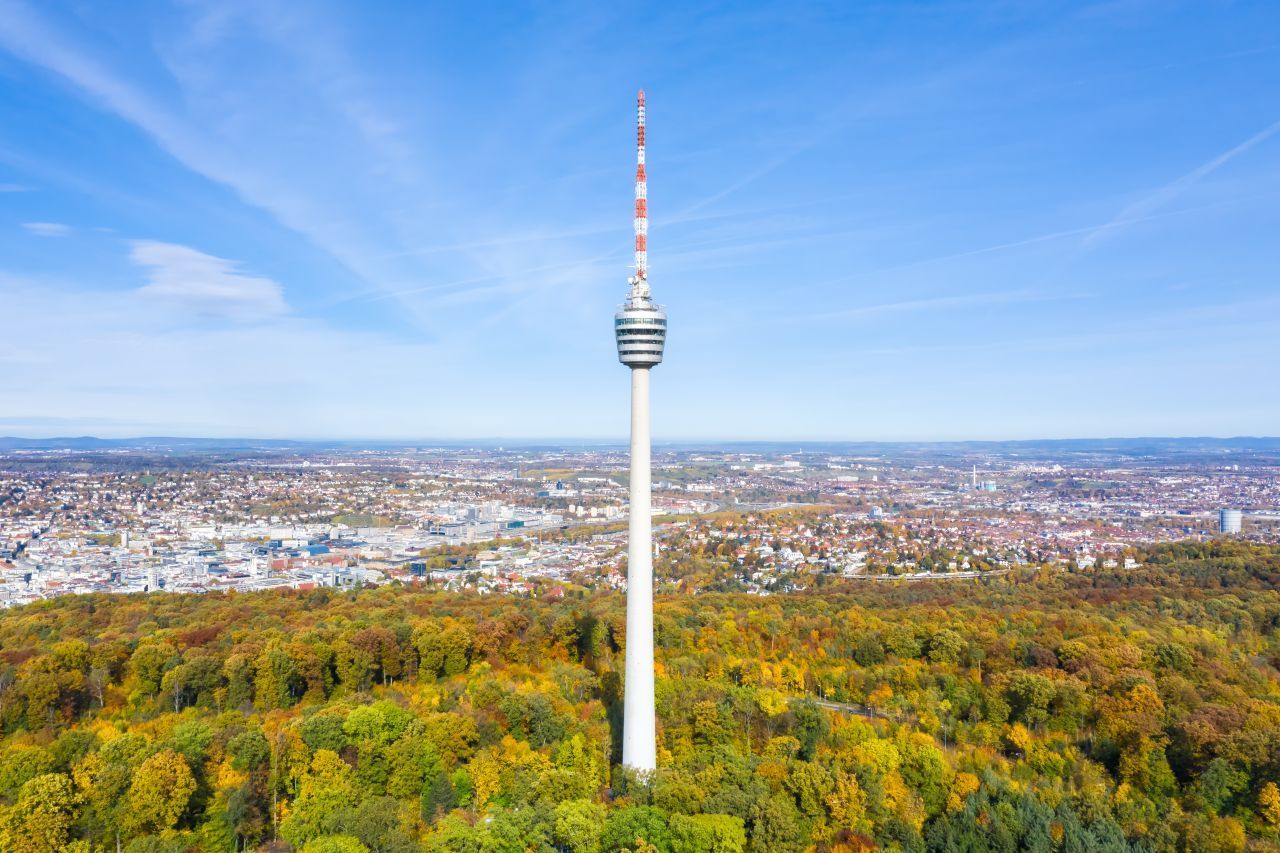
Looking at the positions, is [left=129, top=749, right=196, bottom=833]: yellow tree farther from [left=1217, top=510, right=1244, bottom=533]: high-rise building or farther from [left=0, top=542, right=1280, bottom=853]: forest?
[left=1217, top=510, right=1244, bottom=533]: high-rise building

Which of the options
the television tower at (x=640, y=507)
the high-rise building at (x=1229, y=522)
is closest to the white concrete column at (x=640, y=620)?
the television tower at (x=640, y=507)

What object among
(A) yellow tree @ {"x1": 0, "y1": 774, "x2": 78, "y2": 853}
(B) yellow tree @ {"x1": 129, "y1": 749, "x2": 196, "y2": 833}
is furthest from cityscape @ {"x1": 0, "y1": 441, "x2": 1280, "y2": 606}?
(A) yellow tree @ {"x1": 0, "y1": 774, "x2": 78, "y2": 853}

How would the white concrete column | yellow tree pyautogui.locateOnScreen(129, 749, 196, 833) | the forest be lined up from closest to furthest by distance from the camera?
the forest, yellow tree pyautogui.locateOnScreen(129, 749, 196, 833), the white concrete column

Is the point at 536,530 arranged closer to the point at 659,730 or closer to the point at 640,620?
the point at 659,730

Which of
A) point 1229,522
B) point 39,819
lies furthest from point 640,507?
point 1229,522

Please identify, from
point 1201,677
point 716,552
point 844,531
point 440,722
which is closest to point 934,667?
point 1201,677

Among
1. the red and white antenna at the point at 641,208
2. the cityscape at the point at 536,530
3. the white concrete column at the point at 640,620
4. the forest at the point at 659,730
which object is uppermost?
the red and white antenna at the point at 641,208

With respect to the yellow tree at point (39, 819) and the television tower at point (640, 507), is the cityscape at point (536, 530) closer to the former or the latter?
the television tower at point (640, 507)
